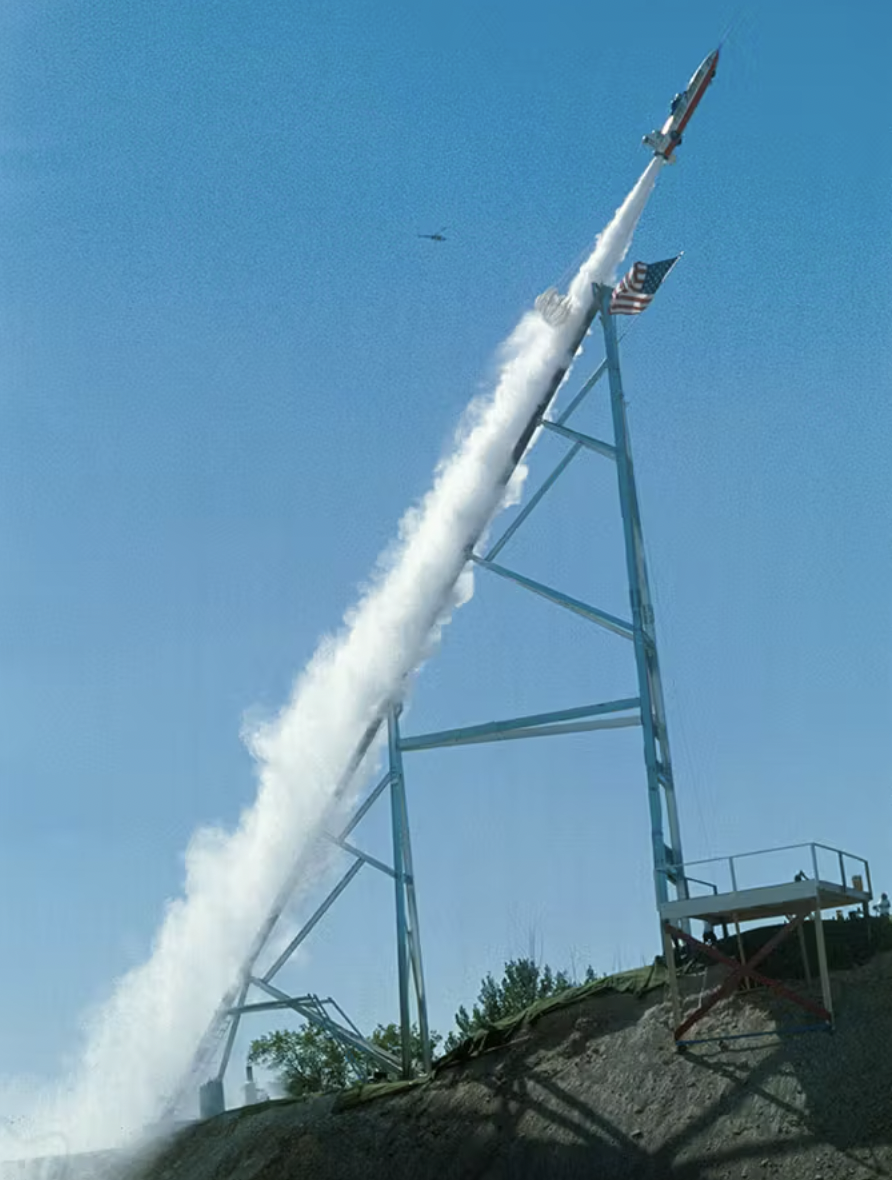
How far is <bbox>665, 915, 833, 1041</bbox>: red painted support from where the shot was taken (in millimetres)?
33491

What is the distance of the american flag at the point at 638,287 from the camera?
4138 cm

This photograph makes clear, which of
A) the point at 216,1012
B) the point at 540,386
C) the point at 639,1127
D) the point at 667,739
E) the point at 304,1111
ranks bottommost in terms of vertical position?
the point at 639,1127

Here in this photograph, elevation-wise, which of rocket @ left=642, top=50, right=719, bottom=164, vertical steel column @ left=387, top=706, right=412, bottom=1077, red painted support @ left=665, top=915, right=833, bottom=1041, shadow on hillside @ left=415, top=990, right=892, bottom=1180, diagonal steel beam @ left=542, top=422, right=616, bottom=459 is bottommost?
shadow on hillside @ left=415, top=990, right=892, bottom=1180

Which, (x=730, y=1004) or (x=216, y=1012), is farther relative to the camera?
(x=216, y=1012)

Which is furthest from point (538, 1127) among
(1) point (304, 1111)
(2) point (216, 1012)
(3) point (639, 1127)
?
(2) point (216, 1012)

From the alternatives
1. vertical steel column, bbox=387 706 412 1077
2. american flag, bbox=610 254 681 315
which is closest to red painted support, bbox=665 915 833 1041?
vertical steel column, bbox=387 706 412 1077

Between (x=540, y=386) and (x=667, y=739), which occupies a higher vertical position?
(x=540, y=386)

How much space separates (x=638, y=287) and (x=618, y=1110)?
20.2m

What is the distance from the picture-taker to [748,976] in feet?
114

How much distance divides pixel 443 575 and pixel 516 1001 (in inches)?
1178

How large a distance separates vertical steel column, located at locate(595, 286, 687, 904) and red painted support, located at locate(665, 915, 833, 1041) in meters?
2.18

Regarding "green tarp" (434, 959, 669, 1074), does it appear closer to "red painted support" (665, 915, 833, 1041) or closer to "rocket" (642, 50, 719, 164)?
"red painted support" (665, 915, 833, 1041)

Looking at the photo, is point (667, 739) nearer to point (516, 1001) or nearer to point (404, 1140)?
point (404, 1140)

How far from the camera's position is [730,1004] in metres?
34.9
